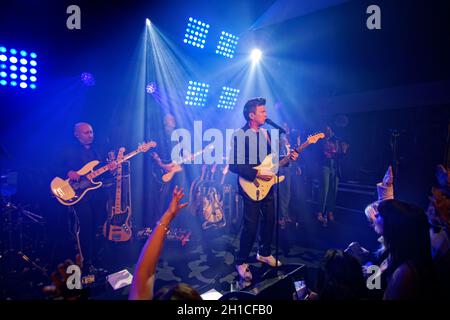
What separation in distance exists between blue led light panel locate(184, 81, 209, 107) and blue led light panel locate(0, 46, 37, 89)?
3.12m

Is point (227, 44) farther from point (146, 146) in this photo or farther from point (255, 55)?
point (146, 146)

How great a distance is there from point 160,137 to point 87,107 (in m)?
1.62

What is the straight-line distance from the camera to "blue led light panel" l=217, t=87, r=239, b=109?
280 inches

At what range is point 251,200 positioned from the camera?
3648 mm

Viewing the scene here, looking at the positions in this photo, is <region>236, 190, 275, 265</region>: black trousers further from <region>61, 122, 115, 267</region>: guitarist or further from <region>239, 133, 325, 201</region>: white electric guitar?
<region>61, 122, 115, 267</region>: guitarist

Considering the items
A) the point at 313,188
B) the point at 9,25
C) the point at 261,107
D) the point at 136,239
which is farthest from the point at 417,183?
the point at 9,25

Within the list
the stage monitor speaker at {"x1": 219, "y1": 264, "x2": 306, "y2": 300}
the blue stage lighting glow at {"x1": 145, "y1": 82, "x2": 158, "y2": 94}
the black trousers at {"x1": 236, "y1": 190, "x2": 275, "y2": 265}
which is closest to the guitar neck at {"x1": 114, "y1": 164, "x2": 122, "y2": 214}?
the blue stage lighting glow at {"x1": 145, "y1": 82, "x2": 158, "y2": 94}

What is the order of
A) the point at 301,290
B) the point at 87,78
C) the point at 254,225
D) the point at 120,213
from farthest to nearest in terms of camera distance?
the point at 120,213 < the point at 87,78 < the point at 254,225 < the point at 301,290

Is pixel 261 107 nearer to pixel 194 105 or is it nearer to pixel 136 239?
pixel 194 105

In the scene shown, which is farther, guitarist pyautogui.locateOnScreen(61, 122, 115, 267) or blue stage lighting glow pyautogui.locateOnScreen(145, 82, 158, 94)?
blue stage lighting glow pyautogui.locateOnScreen(145, 82, 158, 94)

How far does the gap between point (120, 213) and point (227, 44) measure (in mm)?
4540

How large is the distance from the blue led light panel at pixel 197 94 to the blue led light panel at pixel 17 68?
312cm

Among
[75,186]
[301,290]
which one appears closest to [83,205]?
[75,186]

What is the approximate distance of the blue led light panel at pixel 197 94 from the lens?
6312mm
